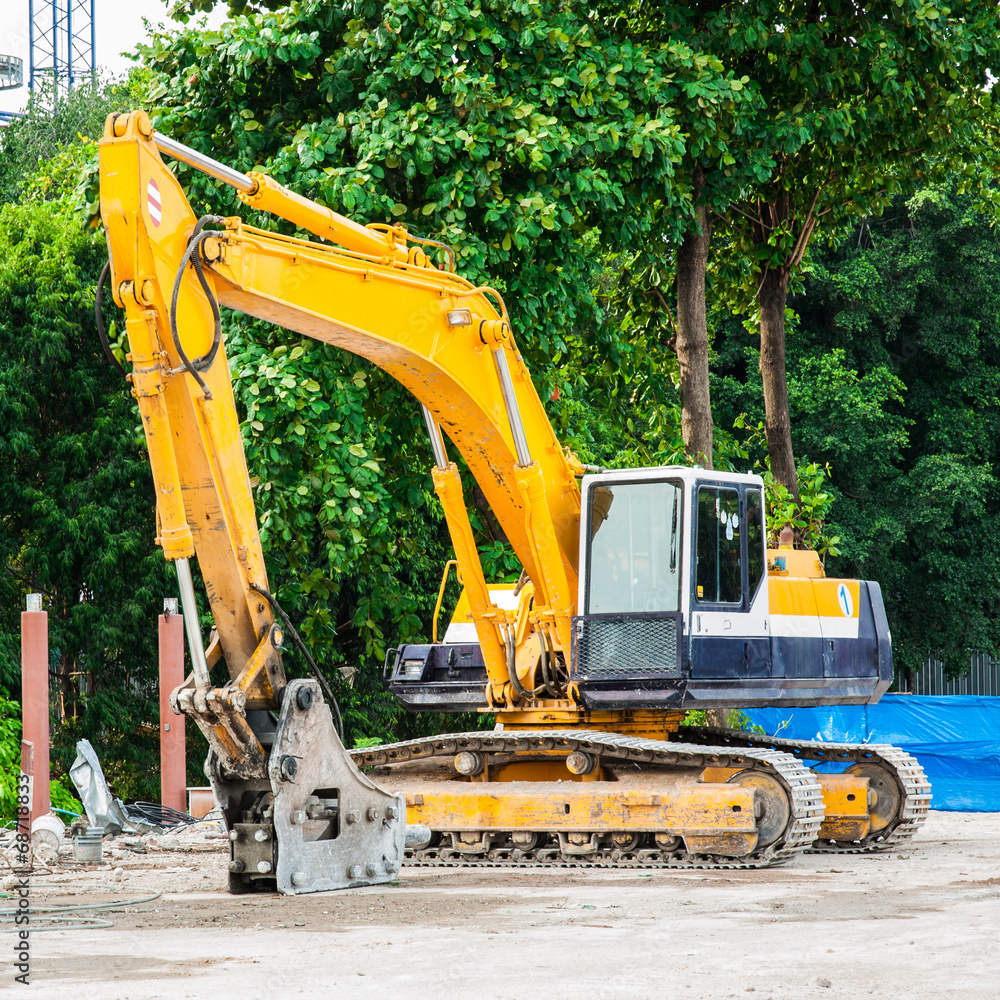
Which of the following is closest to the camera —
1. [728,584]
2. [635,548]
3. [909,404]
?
[635,548]

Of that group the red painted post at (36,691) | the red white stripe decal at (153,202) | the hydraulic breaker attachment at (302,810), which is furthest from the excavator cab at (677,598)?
the red painted post at (36,691)

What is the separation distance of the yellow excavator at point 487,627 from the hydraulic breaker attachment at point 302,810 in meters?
0.02

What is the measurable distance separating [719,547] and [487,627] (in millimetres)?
2067

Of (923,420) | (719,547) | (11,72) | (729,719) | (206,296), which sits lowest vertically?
(729,719)

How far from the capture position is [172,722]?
52.9 ft

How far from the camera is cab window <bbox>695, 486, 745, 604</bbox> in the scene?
1134 centimetres

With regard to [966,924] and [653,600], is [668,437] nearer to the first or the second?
[653,600]

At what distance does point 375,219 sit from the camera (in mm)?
14250

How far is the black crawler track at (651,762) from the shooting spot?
1075 cm

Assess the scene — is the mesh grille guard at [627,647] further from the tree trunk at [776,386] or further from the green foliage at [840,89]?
the tree trunk at [776,386]

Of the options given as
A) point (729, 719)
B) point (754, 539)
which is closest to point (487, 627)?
point (754, 539)

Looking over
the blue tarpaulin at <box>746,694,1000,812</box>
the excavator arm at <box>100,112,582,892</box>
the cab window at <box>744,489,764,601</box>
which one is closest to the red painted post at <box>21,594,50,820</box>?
the excavator arm at <box>100,112,582,892</box>

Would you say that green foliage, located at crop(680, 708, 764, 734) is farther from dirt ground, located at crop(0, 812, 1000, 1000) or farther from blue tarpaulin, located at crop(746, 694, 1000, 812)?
dirt ground, located at crop(0, 812, 1000, 1000)

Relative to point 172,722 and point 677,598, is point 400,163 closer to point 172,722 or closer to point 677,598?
point 677,598
